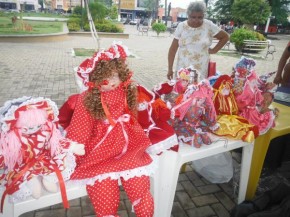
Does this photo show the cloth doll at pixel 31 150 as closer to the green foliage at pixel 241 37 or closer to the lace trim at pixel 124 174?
the lace trim at pixel 124 174

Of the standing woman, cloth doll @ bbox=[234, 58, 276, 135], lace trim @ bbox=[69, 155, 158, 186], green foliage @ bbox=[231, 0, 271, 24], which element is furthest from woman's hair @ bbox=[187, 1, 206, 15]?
green foliage @ bbox=[231, 0, 271, 24]

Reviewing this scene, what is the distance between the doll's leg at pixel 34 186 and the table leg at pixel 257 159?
1798 mm

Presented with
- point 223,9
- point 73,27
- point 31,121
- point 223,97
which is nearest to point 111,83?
point 31,121

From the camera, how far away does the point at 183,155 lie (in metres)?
1.85

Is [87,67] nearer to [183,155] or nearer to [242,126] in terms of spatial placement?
[183,155]

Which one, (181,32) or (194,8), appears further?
(181,32)

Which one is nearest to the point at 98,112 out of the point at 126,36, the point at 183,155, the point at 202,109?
the point at 183,155

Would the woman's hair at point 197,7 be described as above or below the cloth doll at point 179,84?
above

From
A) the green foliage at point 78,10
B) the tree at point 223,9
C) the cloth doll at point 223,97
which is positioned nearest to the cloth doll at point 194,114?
the cloth doll at point 223,97

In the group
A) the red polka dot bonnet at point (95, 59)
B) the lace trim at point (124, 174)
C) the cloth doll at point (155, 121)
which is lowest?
the lace trim at point (124, 174)

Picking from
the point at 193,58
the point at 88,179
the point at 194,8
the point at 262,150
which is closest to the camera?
the point at 88,179

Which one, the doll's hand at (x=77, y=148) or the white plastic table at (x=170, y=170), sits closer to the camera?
the doll's hand at (x=77, y=148)

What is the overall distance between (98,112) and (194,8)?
6.06ft

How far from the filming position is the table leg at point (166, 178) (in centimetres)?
181
